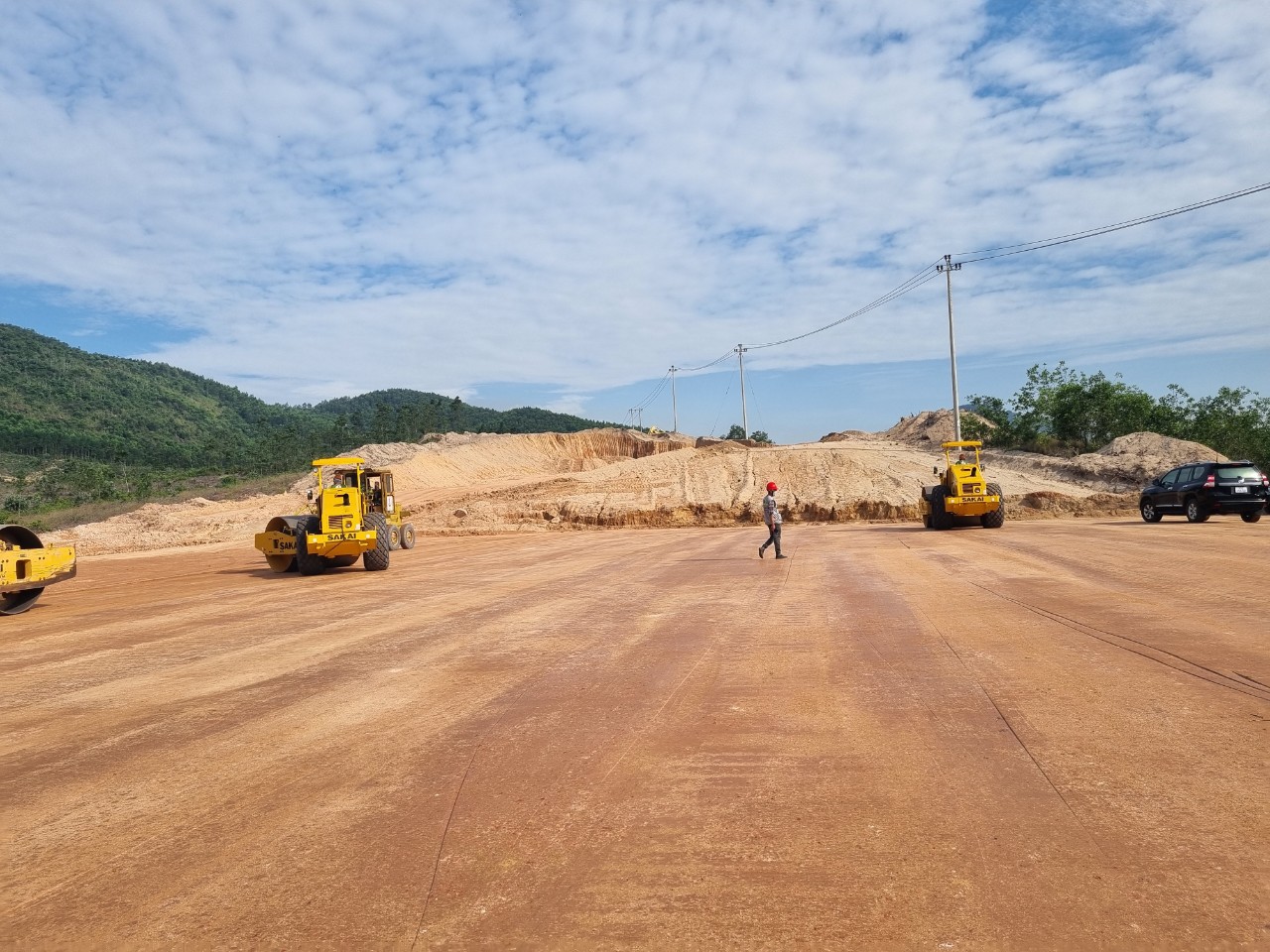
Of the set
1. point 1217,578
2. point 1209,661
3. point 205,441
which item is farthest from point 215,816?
point 205,441

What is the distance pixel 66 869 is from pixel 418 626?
698 cm

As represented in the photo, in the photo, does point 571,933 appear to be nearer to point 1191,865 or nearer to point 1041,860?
point 1041,860

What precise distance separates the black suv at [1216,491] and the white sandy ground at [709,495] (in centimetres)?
834

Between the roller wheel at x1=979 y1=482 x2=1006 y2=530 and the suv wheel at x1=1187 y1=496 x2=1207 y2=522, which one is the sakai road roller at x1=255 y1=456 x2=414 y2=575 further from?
the suv wheel at x1=1187 y1=496 x2=1207 y2=522

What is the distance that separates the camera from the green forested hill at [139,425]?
6925cm

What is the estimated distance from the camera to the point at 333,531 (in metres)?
18.8

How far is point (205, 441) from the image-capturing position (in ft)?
378

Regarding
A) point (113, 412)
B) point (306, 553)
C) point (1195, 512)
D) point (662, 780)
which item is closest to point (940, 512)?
point (1195, 512)

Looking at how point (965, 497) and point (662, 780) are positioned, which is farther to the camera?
point (965, 497)

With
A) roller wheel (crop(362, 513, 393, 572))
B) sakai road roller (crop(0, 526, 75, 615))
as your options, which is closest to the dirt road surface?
sakai road roller (crop(0, 526, 75, 615))

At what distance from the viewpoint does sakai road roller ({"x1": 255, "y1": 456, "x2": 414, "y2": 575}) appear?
1881 centimetres

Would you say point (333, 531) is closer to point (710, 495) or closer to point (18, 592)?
point (18, 592)

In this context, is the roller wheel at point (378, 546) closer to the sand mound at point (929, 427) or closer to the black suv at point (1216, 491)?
the black suv at point (1216, 491)

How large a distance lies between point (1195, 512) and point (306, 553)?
24.4 m
